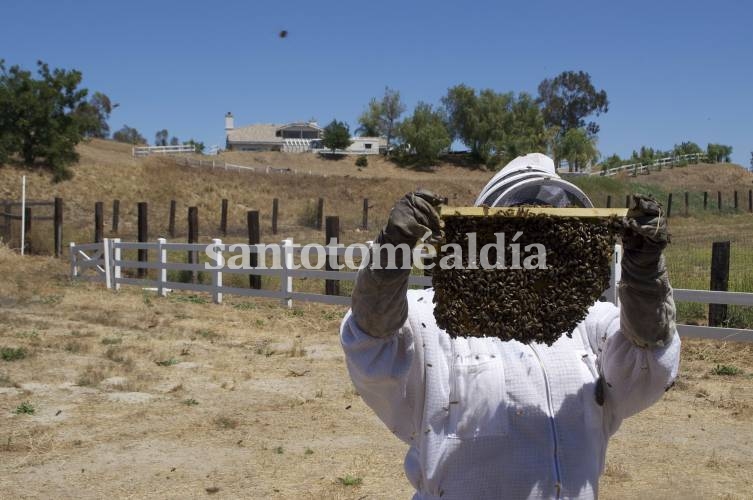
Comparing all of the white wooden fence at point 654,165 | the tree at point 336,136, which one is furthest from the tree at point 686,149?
the tree at point 336,136

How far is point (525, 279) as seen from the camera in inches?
104

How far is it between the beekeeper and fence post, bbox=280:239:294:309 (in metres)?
12.9

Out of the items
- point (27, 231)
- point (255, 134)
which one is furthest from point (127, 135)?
point (27, 231)

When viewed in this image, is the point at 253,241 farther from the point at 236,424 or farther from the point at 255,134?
the point at 255,134

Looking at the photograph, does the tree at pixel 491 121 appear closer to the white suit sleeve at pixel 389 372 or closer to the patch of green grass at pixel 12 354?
the patch of green grass at pixel 12 354

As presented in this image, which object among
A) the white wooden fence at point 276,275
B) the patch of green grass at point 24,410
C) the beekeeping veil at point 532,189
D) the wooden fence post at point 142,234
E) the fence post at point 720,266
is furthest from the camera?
the wooden fence post at point 142,234

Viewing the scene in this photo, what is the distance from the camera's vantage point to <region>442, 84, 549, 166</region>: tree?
85.4 metres

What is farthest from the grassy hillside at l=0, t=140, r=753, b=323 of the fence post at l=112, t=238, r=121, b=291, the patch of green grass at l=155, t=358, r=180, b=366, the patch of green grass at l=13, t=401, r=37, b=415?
the patch of green grass at l=13, t=401, r=37, b=415

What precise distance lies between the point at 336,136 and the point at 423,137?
11.8 m

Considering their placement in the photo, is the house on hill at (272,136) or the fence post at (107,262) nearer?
the fence post at (107,262)

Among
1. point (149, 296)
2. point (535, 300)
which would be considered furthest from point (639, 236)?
point (149, 296)

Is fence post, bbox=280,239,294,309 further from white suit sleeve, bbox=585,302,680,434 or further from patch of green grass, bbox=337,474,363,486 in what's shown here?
white suit sleeve, bbox=585,302,680,434

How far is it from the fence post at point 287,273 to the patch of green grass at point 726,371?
883 cm

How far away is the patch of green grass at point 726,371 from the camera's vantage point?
927 centimetres
